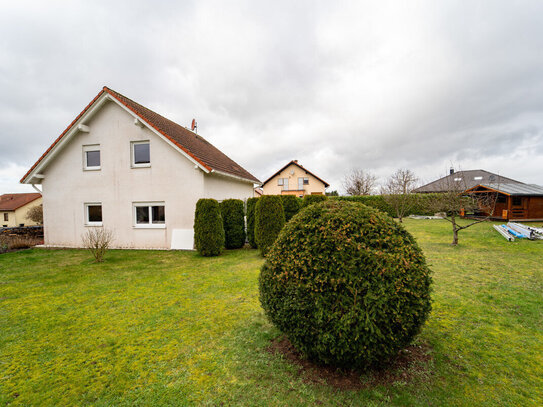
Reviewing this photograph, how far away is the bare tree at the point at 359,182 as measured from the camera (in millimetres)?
43156

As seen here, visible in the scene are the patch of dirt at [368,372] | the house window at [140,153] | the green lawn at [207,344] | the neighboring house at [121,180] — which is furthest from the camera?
the house window at [140,153]

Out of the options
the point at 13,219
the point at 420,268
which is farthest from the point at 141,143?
the point at 13,219

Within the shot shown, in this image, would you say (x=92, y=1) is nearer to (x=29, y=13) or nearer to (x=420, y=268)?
(x=29, y=13)

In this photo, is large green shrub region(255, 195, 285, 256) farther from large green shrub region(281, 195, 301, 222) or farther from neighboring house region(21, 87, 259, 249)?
neighboring house region(21, 87, 259, 249)

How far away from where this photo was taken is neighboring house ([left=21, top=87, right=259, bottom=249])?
1144 centimetres

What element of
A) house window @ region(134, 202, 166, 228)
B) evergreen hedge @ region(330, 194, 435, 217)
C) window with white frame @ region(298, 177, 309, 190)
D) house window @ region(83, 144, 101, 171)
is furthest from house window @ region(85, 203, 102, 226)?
window with white frame @ region(298, 177, 309, 190)

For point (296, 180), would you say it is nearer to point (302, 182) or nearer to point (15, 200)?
point (302, 182)

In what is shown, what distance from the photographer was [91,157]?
12633 millimetres

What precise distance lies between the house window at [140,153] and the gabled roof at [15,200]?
51.0m

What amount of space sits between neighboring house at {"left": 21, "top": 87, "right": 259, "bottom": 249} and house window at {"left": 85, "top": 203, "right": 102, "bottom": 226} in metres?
0.04

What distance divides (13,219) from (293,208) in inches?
2355

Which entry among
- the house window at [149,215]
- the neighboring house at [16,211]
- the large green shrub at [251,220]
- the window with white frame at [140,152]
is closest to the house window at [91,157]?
the window with white frame at [140,152]

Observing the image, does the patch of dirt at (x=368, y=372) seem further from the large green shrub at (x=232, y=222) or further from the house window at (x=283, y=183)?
the house window at (x=283, y=183)

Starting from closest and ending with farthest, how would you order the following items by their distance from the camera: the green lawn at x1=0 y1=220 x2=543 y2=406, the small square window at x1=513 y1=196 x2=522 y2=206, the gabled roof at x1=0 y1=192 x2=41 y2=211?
1. the green lawn at x1=0 y1=220 x2=543 y2=406
2. the small square window at x1=513 y1=196 x2=522 y2=206
3. the gabled roof at x1=0 y1=192 x2=41 y2=211
